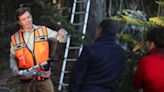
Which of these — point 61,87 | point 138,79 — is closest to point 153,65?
point 138,79

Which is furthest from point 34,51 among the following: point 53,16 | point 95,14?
point 95,14

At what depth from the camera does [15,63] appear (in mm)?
5180

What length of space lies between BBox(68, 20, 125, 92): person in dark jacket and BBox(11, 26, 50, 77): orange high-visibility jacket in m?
1.11

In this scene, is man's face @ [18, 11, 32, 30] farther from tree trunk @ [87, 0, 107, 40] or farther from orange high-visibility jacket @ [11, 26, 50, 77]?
tree trunk @ [87, 0, 107, 40]

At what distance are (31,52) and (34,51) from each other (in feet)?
0.12

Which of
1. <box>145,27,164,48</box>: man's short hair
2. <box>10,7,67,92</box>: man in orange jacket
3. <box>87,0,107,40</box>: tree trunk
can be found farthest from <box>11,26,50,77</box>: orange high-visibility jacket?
<box>87,0,107,40</box>: tree trunk

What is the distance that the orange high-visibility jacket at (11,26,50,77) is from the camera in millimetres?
5020

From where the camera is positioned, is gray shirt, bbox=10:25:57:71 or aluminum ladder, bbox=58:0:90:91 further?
aluminum ladder, bbox=58:0:90:91

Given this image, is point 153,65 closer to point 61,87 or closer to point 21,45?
point 21,45

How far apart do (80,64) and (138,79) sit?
0.58 m

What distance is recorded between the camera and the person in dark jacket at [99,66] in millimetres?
3956

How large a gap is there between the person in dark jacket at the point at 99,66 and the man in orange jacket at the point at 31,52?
3.67 feet

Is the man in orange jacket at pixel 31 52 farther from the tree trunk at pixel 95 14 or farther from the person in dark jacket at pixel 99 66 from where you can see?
the tree trunk at pixel 95 14

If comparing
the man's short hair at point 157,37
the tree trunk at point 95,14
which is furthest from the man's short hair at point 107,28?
the tree trunk at point 95,14
